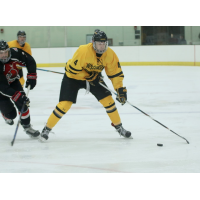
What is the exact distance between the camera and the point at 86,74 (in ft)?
11.2

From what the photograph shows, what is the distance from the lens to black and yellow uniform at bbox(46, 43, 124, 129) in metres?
3.29

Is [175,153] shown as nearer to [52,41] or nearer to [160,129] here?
[160,129]

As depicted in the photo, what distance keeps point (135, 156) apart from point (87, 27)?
39.7ft

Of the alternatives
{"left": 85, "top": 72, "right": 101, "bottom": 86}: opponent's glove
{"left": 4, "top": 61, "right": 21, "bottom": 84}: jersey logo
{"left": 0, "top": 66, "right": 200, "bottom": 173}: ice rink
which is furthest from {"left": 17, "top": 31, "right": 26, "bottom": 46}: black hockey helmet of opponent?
{"left": 85, "top": 72, "right": 101, "bottom": 86}: opponent's glove

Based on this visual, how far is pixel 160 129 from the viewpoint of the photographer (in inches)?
156

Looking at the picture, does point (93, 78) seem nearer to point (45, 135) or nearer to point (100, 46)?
point (100, 46)

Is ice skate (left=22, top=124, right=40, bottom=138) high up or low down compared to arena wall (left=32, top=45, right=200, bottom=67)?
down

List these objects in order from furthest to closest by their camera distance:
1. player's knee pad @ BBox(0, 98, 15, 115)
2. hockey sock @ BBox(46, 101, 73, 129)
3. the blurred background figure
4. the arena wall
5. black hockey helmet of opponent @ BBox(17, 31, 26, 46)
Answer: the blurred background figure → the arena wall → black hockey helmet of opponent @ BBox(17, 31, 26, 46) → player's knee pad @ BBox(0, 98, 15, 115) → hockey sock @ BBox(46, 101, 73, 129)

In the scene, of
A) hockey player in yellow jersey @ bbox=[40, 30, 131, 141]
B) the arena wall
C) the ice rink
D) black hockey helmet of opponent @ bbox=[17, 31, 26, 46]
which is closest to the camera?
the ice rink

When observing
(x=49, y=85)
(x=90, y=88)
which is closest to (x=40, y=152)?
(x=90, y=88)

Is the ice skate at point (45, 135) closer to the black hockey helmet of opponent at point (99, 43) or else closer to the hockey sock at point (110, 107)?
the hockey sock at point (110, 107)

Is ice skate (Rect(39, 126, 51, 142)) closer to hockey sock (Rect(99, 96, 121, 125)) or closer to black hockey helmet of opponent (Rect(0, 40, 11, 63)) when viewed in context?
hockey sock (Rect(99, 96, 121, 125))

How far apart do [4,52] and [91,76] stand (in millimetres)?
803
